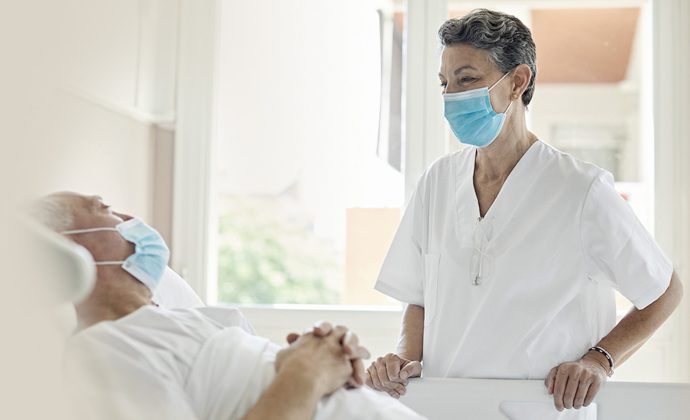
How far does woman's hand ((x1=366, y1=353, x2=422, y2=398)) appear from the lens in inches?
63.7

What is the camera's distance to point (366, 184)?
2959 millimetres

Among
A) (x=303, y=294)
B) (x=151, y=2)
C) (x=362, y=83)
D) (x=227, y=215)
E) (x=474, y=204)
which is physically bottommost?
(x=303, y=294)

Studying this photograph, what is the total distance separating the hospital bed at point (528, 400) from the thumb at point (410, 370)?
79 mm

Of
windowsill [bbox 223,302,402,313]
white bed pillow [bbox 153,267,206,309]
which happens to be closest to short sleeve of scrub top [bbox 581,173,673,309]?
white bed pillow [bbox 153,267,206,309]

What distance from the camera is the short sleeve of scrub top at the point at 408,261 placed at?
75.0 inches

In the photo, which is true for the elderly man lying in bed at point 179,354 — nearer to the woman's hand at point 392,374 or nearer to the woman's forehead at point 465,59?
the woman's hand at point 392,374

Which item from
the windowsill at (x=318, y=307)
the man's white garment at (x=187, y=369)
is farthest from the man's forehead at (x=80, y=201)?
the windowsill at (x=318, y=307)

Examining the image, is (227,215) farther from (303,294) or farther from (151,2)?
(151,2)

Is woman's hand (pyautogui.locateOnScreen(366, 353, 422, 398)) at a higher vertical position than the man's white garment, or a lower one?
lower

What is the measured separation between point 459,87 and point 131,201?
1.33 m

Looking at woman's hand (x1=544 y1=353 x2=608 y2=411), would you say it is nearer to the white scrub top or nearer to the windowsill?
the white scrub top

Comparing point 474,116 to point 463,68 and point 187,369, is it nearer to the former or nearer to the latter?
point 463,68

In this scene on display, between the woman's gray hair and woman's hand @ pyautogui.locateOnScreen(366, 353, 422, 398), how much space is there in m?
0.68

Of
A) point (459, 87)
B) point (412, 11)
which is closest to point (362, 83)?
point (412, 11)
